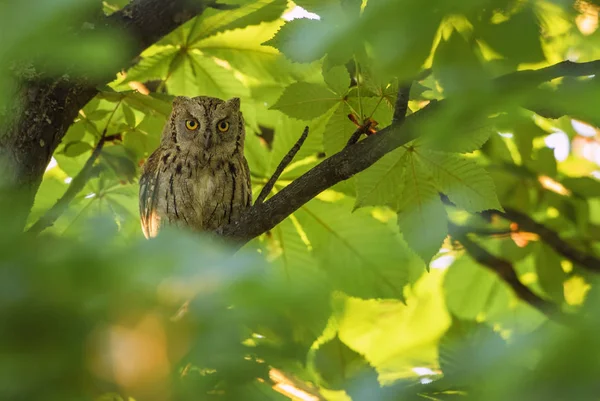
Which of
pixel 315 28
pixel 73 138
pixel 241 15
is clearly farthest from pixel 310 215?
pixel 315 28

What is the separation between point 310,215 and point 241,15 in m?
0.76

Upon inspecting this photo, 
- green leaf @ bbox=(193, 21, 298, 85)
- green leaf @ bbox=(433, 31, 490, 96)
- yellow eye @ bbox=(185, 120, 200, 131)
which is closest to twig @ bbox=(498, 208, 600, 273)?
green leaf @ bbox=(193, 21, 298, 85)

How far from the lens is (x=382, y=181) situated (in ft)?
6.80

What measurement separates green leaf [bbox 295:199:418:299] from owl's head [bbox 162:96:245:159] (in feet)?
3.06

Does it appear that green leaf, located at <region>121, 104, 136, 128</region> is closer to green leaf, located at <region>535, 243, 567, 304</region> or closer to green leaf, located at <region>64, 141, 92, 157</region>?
green leaf, located at <region>64, 141, 92, 157</region>

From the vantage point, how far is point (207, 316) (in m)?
0.47

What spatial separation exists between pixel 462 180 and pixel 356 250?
0.47m

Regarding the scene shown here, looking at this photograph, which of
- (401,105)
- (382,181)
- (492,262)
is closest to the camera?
(401,105)

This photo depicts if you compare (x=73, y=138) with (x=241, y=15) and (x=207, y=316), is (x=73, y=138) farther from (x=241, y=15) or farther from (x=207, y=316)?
(x=207, y=316)

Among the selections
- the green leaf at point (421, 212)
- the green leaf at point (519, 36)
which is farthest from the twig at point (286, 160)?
the green leaf at point (519, 36)

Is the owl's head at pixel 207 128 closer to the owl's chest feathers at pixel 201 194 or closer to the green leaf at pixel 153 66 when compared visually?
the owl's chest feathers at pixel 201 194

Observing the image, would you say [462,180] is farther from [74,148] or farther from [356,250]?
[74,148]

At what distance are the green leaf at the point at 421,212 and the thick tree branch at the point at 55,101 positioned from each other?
2.84 ft

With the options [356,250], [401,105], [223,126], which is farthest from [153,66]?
[401,105]
